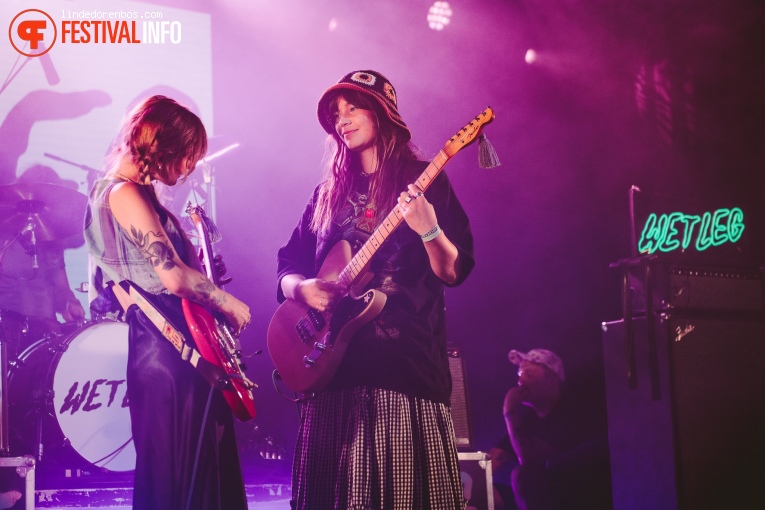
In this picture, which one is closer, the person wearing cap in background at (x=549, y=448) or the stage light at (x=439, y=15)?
the person wearing cap in background at (x=549, y=448)

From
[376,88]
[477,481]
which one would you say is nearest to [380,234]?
[376,88]

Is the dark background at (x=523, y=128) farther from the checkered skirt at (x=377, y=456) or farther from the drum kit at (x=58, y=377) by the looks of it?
the checkered skirt at (x=377, y=456)

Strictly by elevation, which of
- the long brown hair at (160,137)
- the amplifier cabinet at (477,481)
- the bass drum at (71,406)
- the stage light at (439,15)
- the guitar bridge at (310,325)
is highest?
the stage light at (439,15)

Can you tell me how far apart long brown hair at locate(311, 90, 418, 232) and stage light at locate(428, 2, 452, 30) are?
378 cm

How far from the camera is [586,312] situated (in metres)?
6.57

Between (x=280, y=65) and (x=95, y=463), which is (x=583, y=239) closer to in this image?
(x=280, y=65)

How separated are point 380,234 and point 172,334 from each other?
750 mm

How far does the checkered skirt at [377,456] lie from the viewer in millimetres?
2244

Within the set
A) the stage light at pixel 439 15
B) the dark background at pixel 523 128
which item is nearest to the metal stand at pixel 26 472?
the dark background at pixel 523 128

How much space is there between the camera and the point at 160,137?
2.24 metres

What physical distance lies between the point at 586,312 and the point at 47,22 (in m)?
4.86

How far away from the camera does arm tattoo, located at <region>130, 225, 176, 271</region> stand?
2.12 m

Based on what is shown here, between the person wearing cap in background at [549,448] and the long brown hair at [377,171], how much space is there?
2.84 metres

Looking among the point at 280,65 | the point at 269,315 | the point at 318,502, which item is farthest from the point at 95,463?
the point at 280,65
